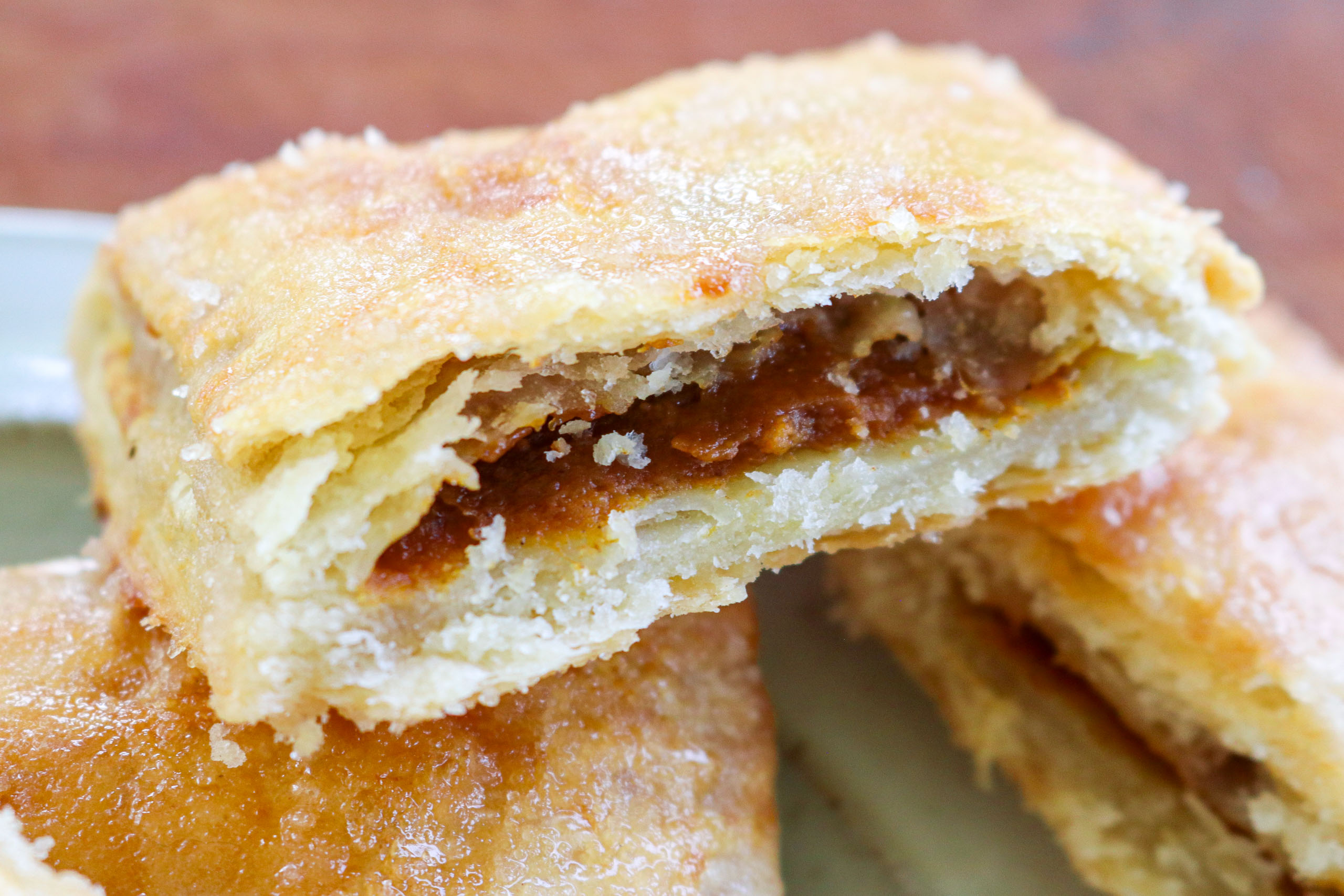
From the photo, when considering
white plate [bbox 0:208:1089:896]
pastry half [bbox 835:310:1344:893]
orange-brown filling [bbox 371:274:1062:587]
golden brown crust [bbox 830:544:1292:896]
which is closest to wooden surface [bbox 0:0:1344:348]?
white plate [bbox 0:208:1089:896]

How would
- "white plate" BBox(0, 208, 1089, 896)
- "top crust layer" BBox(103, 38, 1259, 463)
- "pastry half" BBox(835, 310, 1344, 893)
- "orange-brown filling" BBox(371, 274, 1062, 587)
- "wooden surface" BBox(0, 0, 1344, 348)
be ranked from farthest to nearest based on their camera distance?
1. "wooden surface" BBox(0, 0, 1344, 348)
2. "white plate" BBox(0, 208, 1089, 896)
3. "pastry half" BBox(835, 310, 1344, 893)
4. "orange-brown filling" BBox(371, 274, 1062, 587)
5. "top crust layer" BBox(103, 38, 1259, 463)

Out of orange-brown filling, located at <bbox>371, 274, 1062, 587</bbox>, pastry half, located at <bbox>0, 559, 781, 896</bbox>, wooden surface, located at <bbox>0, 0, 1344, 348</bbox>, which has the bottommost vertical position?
pastry half, located at <bbox>0, 559, 781, 896</bbox>

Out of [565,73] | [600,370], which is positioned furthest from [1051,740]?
[565,73]

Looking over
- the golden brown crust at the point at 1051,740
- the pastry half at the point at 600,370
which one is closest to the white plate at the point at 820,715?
the golden brown crust at the point at 1051,740

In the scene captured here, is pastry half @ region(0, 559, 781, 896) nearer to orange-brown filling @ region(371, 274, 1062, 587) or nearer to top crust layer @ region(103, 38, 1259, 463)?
orange-brown filling @ region(371, 274, 1062, 587)

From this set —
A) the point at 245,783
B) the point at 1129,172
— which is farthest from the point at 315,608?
the point at 1129,172

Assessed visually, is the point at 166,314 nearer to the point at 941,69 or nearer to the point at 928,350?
the point at 928,350

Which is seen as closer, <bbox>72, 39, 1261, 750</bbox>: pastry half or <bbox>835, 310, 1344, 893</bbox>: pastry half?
<bbox>72, 39, 1261, 750</bbox>: pastry half
